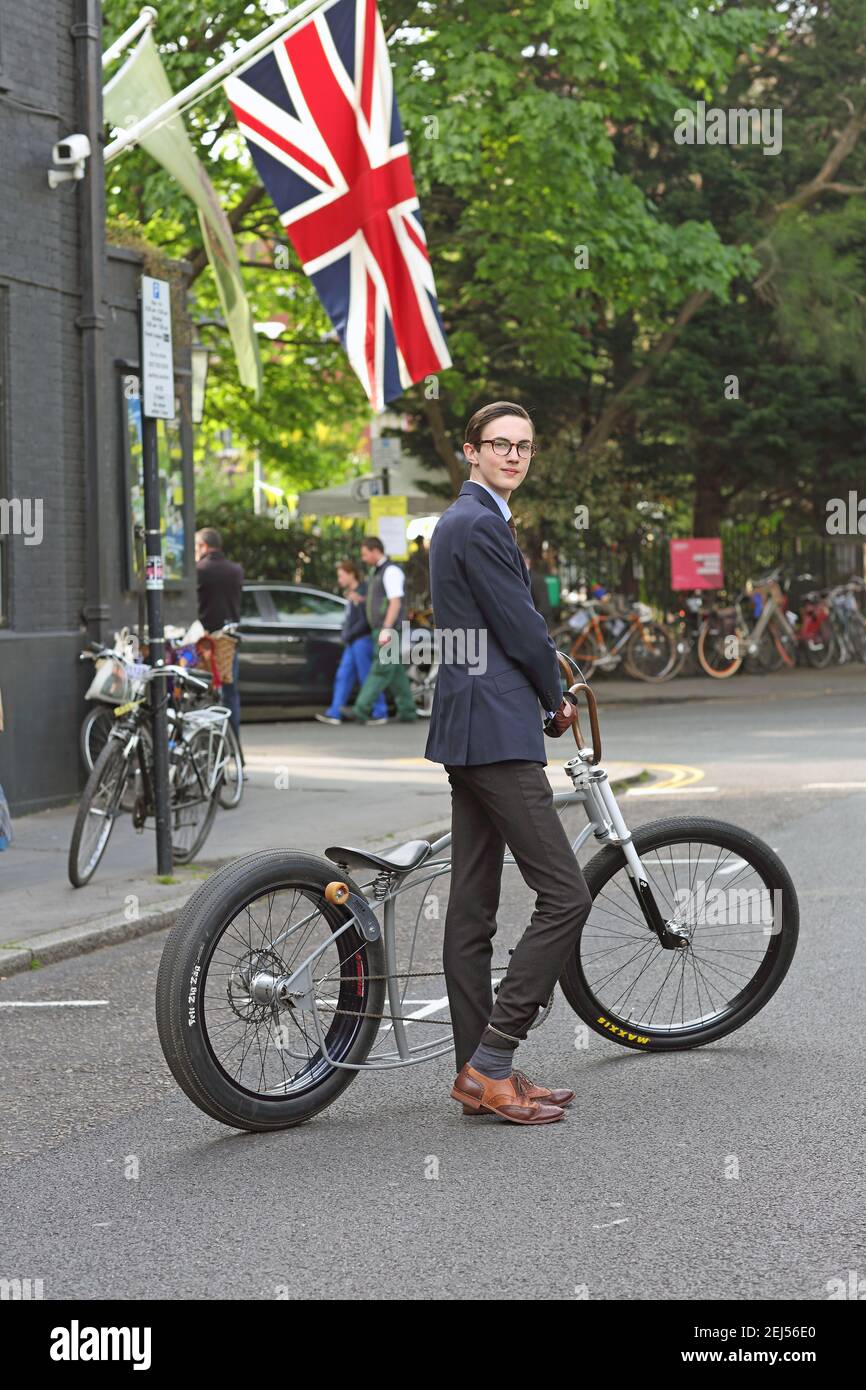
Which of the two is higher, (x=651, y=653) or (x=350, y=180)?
(x=350, y=180)

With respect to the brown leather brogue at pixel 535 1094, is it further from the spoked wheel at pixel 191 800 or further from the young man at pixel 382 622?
the young man at pixel 382 622

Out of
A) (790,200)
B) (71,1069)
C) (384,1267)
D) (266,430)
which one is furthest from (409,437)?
(384,1267)

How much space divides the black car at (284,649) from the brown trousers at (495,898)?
1536 centimetres

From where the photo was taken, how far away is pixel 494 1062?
199 inches

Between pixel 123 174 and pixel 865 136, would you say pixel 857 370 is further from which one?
pixel 123 174

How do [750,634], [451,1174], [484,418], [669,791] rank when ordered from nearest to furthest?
[451,1174] → [484,418] → [669,791] → [750,634]

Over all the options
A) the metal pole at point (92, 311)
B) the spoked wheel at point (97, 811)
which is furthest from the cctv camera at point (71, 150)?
the spoked wheel at point (97, 811)

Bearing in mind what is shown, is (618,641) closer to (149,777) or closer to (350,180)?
(350,180)

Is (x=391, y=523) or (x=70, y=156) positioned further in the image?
(x=391, y=523)

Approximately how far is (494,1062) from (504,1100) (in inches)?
4.1

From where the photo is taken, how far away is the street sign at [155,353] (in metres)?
9.18

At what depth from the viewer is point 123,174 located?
2069cm

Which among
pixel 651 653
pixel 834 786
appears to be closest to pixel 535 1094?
pixel 834 786
